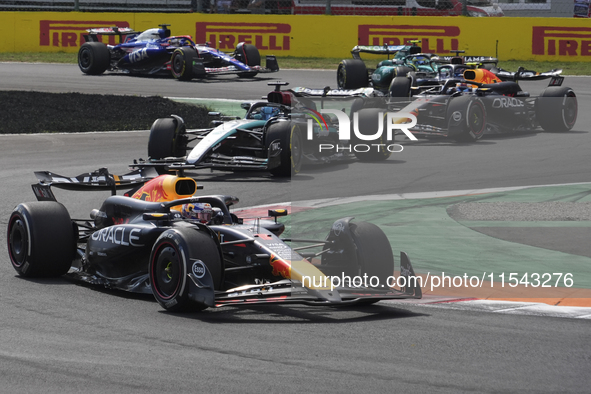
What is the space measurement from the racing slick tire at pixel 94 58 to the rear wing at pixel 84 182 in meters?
17.9

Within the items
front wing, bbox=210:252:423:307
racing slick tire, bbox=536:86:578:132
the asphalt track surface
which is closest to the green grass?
racing slick tire, bbox=536:86:578:132

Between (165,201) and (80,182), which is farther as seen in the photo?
(80,182)

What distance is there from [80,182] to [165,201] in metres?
1.32

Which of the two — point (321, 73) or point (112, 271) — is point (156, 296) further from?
point (321, 73)

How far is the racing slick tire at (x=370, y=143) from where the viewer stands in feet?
46.0

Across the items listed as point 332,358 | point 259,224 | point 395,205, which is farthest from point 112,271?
point 395,205

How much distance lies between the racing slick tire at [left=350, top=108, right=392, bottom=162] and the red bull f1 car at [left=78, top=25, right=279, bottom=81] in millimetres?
10414

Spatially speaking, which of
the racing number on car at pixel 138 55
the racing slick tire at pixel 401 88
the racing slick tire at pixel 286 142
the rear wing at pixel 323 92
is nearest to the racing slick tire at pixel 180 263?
the racing slick tire at pixel 286 142

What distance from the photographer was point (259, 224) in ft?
24.2

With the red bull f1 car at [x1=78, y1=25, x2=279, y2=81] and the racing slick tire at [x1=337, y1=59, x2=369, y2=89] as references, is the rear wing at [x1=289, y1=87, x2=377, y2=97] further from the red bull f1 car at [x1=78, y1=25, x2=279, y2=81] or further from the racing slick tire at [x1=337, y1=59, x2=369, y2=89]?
the red bull f1 car at [x1=78, y1=25, x2=279, y2=81]

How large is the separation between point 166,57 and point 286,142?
45.6 ft

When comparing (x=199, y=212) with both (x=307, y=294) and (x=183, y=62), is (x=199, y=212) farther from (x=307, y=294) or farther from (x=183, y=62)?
(x=183, y=62)

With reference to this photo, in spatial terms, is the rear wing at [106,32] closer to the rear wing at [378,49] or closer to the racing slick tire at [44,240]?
the rear wing at [378,49]

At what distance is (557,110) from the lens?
18.0 metres
